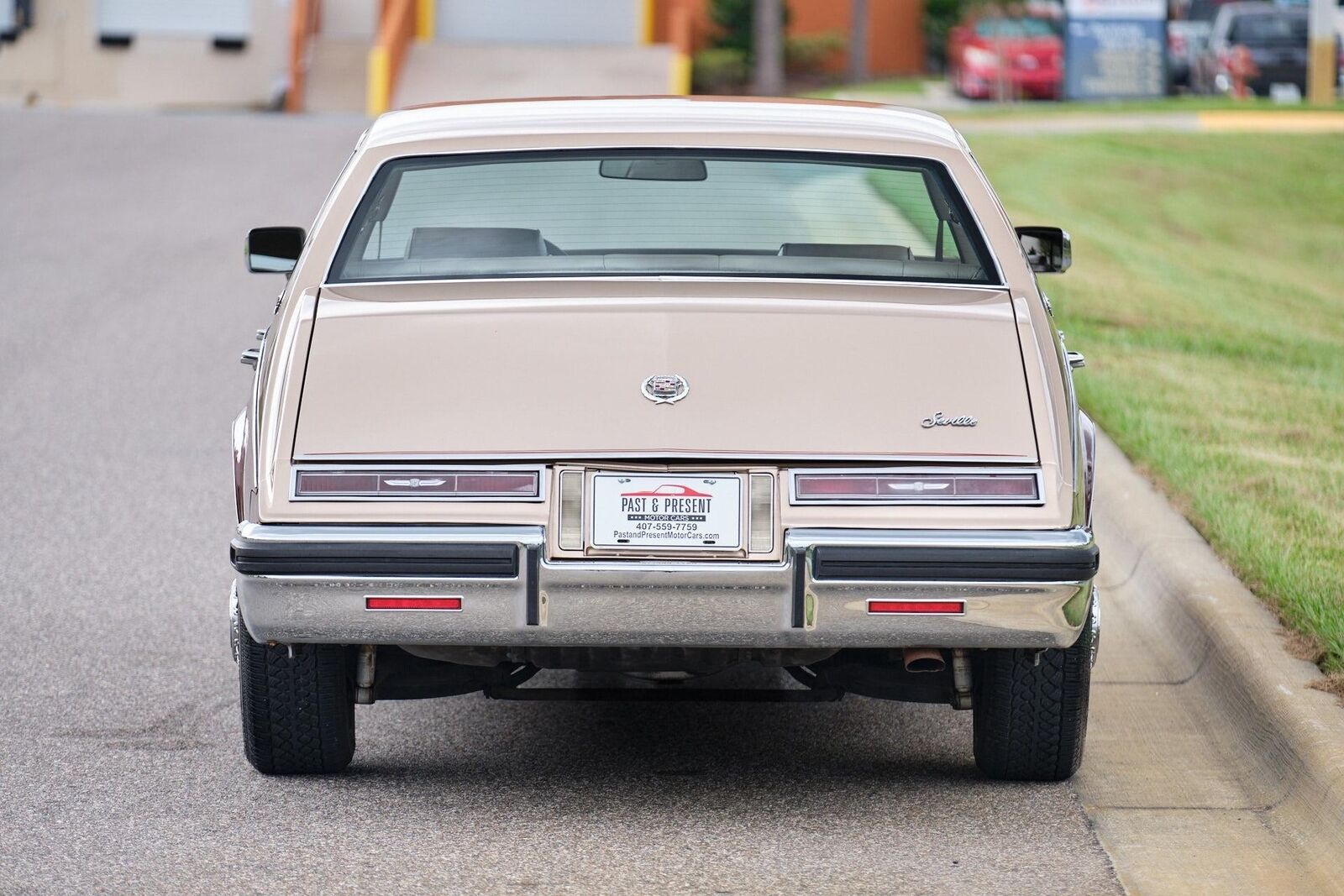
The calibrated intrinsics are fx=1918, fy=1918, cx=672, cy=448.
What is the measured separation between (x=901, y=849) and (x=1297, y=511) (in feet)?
11.1

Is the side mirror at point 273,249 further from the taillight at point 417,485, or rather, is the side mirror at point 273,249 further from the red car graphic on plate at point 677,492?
the red car graphic on plate at point 677,492

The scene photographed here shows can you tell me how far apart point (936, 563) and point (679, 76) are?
1022 inches

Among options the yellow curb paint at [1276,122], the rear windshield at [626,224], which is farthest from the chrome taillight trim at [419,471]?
the yellow curb paint at [1276,122]

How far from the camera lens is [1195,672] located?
5.90 metres

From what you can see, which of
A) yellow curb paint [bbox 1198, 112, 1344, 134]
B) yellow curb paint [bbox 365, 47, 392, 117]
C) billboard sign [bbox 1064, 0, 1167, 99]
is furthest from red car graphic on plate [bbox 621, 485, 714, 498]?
billboard sign [bbox 1064, 0, 1167, 99]

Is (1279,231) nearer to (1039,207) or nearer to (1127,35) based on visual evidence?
(1039,207)

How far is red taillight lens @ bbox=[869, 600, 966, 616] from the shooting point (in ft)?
14.0

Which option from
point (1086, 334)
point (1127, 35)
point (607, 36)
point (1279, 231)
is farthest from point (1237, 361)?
point (607, 36)

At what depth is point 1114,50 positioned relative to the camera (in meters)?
29.1

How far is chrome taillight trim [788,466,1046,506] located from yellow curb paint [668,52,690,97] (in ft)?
82.1

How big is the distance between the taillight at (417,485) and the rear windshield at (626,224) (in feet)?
2.59

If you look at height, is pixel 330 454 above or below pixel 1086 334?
above

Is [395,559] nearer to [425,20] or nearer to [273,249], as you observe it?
[273,249]

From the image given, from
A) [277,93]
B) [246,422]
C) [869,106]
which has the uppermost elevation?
[869,106]
